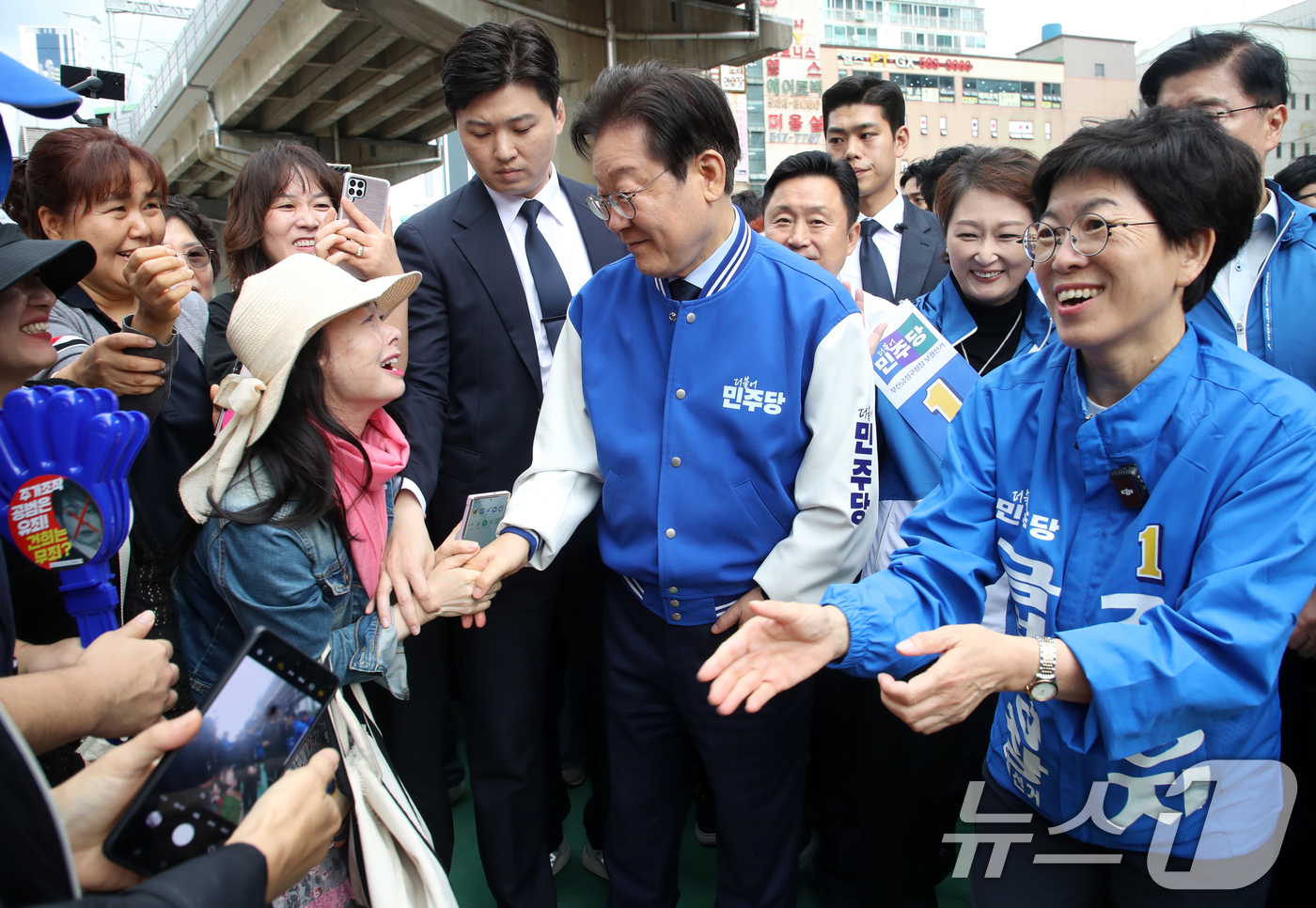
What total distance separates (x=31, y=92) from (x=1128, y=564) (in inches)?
80.6

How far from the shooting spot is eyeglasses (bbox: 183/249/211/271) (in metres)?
3.82

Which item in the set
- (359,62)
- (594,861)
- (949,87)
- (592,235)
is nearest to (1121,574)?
(592,235)

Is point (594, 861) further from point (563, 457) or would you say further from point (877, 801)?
point (563, 457)

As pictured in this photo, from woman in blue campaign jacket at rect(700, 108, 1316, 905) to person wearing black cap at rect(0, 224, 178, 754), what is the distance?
976 millimetres

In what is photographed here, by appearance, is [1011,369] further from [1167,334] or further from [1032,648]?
[1032,648]

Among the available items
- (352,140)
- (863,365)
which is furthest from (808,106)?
(863,365)

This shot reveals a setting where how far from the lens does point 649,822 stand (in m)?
2.10

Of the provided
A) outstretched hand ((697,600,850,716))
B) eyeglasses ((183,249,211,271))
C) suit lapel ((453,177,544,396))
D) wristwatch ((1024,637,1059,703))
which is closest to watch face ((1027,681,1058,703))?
wristwatch ((1024,637,1059,703))

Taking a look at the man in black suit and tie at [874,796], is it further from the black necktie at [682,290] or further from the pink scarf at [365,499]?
the pink scarf at [365,499]

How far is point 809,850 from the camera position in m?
2.76

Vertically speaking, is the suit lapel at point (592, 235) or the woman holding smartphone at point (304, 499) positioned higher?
the suit lapel at point (592, 235)

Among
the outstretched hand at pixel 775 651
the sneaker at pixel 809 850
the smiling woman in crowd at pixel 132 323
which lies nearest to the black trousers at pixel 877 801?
the sneaker at pixel 809 850

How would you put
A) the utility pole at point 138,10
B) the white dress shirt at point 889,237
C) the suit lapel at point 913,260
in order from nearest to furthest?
the suit lapel at point 913,260
the white dress shirt at point 889,237
the utility pole at point 138,10

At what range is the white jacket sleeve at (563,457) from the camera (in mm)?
2104
